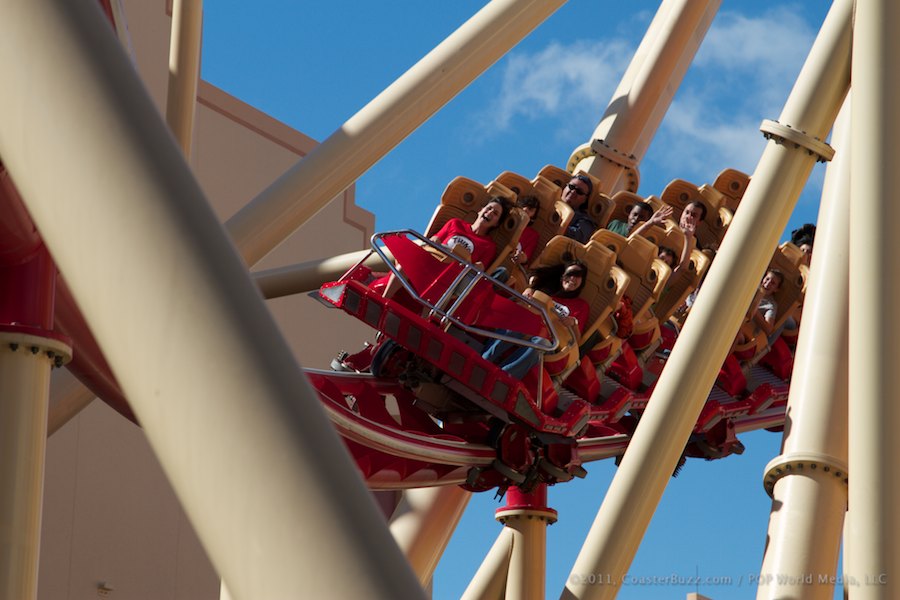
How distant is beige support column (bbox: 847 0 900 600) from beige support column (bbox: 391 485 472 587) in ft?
11.7

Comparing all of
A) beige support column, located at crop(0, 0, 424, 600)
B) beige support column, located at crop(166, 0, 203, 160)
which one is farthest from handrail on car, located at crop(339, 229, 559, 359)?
beige support column, located at crop(0, 0, 424, 600)

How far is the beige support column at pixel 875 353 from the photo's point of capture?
306 cm

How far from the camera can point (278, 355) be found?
981mm

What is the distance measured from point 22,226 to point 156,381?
2.76 meters

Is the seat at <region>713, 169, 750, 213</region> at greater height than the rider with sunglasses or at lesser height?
greater

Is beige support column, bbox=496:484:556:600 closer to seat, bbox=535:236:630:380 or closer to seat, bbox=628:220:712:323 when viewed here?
seat, bbox=535:236:630:380

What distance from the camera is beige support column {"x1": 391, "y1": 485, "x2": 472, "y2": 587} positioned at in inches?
260

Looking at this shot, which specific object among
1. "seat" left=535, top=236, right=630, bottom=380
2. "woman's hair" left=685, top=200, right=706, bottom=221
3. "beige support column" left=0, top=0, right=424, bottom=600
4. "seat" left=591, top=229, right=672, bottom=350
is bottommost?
"beige support column" left=0, top=0, right=424, bottom=600

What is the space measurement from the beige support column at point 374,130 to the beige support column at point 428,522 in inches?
60.2

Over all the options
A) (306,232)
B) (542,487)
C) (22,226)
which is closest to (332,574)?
(22,226)

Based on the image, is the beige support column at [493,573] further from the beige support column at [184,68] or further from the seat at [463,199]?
the beige support column at [184,68]

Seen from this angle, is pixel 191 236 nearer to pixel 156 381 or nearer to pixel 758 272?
pixel 156 381

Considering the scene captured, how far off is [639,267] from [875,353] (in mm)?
3252

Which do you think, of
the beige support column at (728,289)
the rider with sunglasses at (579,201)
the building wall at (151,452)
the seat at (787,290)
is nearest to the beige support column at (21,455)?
the beige support column at (728,289)
